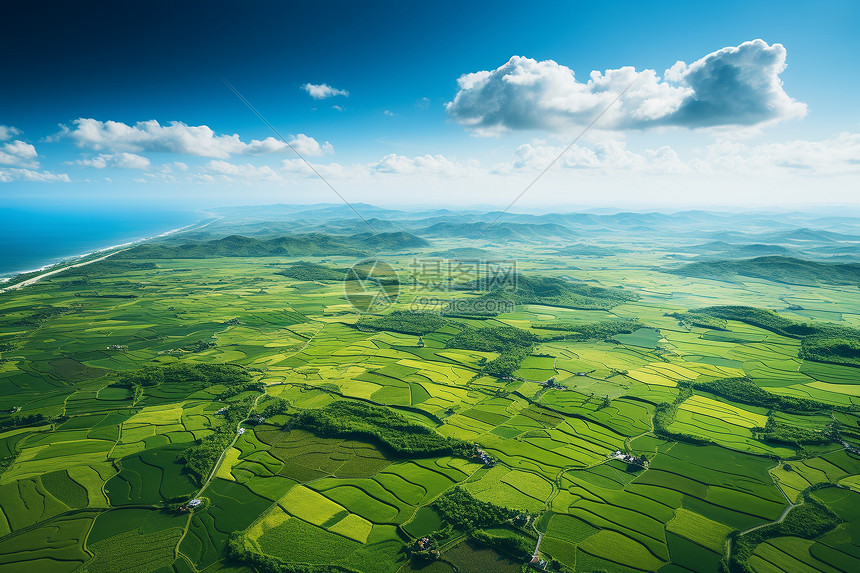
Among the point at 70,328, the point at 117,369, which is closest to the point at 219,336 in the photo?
the point at 117,369

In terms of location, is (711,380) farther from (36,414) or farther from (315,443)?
(36,414)

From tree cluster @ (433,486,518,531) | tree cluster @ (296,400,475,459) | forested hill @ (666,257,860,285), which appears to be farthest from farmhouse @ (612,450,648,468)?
forested hill @ (666,257,860,285)
